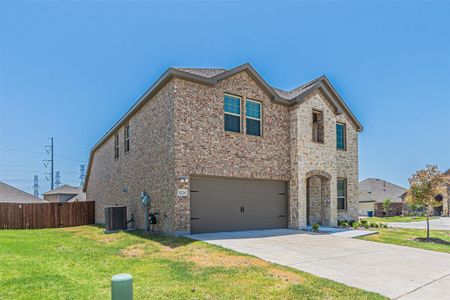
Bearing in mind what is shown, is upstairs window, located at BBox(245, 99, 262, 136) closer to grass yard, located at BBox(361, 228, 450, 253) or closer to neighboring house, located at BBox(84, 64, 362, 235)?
neighboring house, located at BBox(84, 64, 362, 235)

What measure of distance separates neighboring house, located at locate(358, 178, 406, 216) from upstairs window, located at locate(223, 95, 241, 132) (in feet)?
129

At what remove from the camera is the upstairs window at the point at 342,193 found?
19312 millimetres

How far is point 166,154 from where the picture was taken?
1284cm

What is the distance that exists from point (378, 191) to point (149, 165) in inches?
1832

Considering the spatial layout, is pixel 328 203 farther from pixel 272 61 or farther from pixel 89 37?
pixel 89 37

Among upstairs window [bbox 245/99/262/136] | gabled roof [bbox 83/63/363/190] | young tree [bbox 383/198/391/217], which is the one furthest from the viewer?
young tree [bbox 383/198/391/217]

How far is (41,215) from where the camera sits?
843 inches

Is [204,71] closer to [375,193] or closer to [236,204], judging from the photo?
[236,204]

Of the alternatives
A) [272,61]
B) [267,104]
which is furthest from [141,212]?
[272,61]

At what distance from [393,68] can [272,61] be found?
618cm

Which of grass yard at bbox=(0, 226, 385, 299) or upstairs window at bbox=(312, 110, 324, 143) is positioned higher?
upstairs window at bbox=(312, 110, 324, 143)

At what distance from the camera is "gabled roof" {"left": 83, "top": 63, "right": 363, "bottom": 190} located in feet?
41.6

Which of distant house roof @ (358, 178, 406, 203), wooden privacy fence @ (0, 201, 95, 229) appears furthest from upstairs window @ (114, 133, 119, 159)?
distant house roof @ (358, 178, 406, 203)

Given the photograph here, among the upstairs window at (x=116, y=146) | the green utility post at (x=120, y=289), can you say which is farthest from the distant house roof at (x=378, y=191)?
the green utility post at (x=120, y=289)
